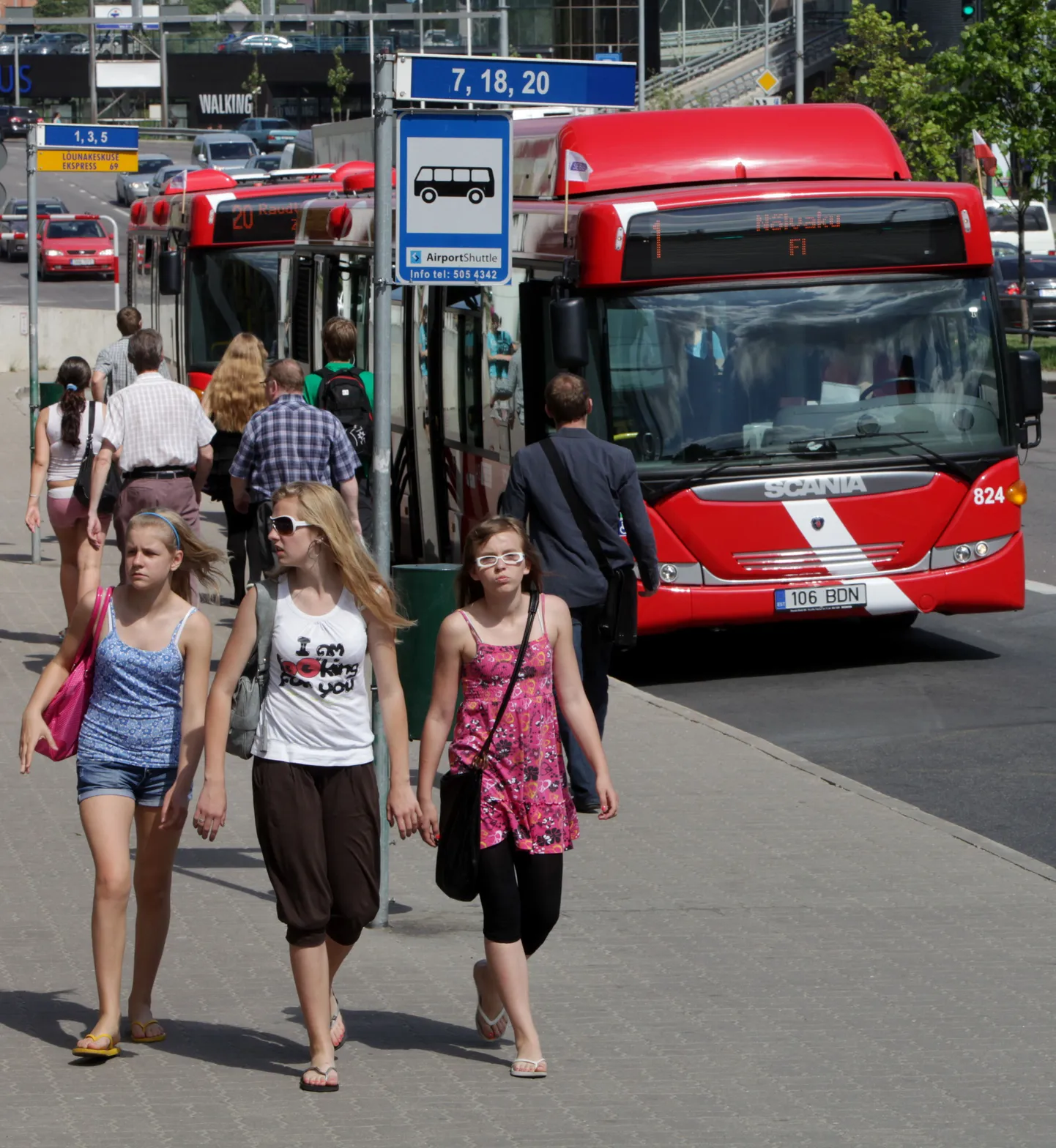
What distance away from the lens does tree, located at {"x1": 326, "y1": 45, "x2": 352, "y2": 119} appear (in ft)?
300

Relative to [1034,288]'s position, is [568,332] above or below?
below

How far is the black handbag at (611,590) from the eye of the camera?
28.5 feet

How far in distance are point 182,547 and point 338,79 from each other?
293 feet

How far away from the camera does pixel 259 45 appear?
333ft

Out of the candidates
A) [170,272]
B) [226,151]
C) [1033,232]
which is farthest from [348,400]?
[226,151]

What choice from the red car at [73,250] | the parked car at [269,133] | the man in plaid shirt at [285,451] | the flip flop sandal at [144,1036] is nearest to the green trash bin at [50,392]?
the man in plaid shirt at [285,451]

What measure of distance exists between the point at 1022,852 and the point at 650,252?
14.5 ft

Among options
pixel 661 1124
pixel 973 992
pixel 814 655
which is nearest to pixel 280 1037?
pixel 661 1124

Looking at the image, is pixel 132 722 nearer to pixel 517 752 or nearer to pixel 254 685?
pixel 254 685

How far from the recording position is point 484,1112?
16.9 feet

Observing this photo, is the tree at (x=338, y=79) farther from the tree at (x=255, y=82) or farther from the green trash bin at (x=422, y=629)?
the green trash bin at (x=422, y=629)

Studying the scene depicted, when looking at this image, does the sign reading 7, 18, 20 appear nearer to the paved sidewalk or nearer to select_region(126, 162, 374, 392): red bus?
the paved sidewalk

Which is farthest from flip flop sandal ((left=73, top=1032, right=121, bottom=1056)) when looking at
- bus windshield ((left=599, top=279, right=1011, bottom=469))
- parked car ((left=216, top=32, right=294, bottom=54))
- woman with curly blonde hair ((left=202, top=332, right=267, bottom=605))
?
parked car ((left=216, top=32, right=294, bottom=54))

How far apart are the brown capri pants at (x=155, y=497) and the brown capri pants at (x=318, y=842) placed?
17.6 feet
